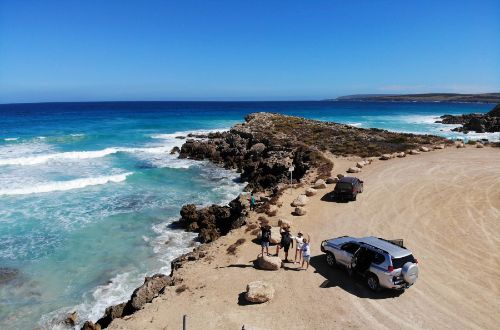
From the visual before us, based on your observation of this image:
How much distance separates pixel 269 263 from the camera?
16.5 meters

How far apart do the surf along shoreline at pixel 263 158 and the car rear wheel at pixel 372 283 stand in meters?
A: 7.38

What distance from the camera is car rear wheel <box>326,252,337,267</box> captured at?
16453 millimetres

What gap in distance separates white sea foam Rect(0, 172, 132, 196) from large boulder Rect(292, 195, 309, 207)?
19870mm

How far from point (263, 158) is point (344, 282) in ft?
89.3

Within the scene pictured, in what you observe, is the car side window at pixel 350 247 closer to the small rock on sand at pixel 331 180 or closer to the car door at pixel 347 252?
the car door at pixel 347 252

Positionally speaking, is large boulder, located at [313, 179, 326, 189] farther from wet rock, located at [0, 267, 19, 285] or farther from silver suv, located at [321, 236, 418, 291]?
wet rock, located at [0, 267, 19, 285]

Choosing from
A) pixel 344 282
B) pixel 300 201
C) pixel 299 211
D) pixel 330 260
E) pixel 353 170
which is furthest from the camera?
pixel 353 170

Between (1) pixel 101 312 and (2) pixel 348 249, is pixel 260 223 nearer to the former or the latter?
(2) pixel 348 249

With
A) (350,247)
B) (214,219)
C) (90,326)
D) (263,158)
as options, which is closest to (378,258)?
(350,247)

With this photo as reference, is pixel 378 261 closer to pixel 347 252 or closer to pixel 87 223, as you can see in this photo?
pixel 347 252

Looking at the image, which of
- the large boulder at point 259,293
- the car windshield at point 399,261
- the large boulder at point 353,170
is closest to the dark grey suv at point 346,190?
the large boulder at point 353,170

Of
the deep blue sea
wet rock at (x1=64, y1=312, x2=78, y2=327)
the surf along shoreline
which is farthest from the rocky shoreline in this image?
the deep blue sea

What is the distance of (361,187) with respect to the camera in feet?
88.1

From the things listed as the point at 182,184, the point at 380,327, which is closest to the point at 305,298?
the point at 380,327
